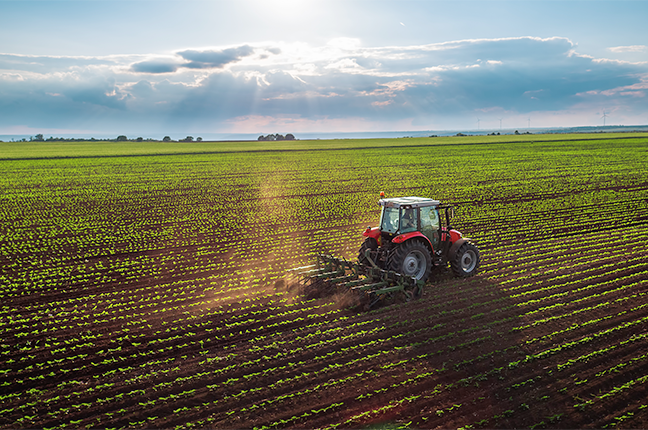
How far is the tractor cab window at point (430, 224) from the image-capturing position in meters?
12.4

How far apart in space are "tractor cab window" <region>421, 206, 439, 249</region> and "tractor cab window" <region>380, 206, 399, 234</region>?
80 cm

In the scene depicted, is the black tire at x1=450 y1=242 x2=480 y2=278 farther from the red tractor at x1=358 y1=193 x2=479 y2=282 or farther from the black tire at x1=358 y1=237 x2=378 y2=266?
the black tire at x1=358 y1=237 x2=378 y2=266

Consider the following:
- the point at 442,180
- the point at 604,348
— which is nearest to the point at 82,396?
the point at 604,348

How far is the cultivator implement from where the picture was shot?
436 inches

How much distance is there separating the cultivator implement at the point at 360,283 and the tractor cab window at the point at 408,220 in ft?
4.33

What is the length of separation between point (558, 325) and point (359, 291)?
4687 mm

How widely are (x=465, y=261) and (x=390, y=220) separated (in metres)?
2.78

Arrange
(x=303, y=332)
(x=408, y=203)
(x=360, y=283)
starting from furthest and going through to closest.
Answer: (x=408, y=203)
(x=360, y=283)
(x=303, y=332)

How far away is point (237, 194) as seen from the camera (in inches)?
1278

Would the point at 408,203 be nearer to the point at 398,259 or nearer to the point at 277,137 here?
the point at 398,259

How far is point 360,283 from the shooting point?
37.7 feet

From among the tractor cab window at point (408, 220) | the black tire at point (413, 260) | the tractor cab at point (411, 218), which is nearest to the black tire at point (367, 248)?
the tractor cab at point (411, 218)

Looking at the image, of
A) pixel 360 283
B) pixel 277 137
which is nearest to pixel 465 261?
pixel 360 283

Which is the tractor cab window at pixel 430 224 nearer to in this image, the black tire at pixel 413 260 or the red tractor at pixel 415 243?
the red tractor at pixel 415 243
